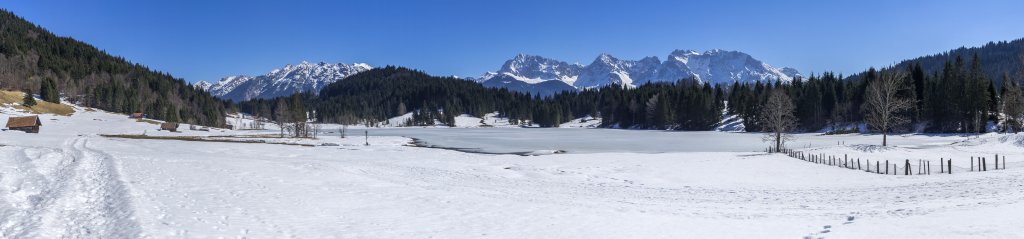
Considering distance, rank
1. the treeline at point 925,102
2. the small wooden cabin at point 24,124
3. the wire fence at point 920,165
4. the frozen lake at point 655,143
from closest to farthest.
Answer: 1. the wire fence at point 920,165
2. the frozen lake at point 655,143
3. the small wooden cabin at point 24,124
4. the treeline at point 925,102

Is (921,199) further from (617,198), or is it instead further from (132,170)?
(132,170)

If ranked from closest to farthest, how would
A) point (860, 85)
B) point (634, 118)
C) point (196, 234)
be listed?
point (196, 234), point (860, 85), point (634, 118)

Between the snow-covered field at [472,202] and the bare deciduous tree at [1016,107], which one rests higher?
the bare deciduous tree at [1016,107]

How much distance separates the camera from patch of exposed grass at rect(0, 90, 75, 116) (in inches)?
4938

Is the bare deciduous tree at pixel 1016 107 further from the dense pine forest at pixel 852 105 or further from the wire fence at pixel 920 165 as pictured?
the wire fence at pixel 920 165

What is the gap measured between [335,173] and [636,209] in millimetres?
18680

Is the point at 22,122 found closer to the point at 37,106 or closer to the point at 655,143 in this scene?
the point at 37,106

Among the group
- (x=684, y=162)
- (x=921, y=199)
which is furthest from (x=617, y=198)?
(x=684, y=162)

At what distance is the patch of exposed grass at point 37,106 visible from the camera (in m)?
125

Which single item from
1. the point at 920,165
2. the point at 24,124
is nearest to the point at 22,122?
the point at 24,124

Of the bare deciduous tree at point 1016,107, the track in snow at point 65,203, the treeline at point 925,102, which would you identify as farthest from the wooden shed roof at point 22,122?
the bare deciduous tree at point 1016,107

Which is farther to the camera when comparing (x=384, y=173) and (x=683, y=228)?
(x=384, y=173)

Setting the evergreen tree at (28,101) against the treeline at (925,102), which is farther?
the evergreen tree at (28,101)

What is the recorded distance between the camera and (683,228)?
1672 cm
